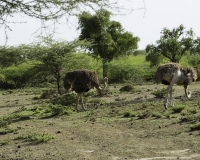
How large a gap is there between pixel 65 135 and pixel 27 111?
16.3ft

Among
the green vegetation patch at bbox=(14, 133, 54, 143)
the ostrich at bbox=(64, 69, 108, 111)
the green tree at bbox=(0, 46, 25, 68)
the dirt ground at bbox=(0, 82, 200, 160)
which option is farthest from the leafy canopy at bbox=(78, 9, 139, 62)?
the green vegetation patch at bbox=(14, 133, 54, 143)

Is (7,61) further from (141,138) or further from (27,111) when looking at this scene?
(141,138)

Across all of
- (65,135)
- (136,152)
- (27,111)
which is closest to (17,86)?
(27,111)

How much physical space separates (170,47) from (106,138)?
23.5 metres

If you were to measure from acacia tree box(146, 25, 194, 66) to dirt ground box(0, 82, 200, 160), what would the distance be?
61.6 feet

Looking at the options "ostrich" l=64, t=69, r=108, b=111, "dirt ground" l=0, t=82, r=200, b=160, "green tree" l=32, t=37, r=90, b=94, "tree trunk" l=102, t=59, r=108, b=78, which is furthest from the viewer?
"tree trunk" l=102, t=59, r=108, b=78

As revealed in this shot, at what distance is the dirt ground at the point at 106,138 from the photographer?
25.5 feet

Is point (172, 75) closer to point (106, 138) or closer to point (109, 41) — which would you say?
point (106, 138)

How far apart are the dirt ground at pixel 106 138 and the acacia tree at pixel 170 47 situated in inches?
739

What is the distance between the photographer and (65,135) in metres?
9.91

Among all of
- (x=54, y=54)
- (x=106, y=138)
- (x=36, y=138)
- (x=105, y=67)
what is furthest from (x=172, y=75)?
(x=105, y=67)

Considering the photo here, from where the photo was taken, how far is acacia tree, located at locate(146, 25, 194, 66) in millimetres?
31766

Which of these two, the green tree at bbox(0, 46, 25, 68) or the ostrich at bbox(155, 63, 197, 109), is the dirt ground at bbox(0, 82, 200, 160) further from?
the green tree at bbox(0, 46, 25, 68)

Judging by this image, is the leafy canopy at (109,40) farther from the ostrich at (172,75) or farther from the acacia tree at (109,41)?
the ostrich at (172,75)
